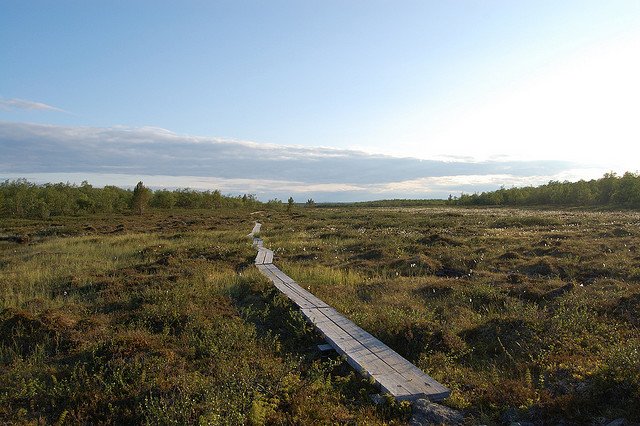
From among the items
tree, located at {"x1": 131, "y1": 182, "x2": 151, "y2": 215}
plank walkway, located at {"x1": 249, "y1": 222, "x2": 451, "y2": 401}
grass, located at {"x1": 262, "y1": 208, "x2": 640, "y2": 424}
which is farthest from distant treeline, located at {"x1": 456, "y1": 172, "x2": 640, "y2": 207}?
tree, located at {"x1": 131, "y1": 182, "x2": 151, "y2": 215}

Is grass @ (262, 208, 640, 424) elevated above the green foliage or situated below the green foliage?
above

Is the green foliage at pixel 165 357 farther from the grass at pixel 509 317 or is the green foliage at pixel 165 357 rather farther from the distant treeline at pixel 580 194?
the distant treeline at pixel 580 194

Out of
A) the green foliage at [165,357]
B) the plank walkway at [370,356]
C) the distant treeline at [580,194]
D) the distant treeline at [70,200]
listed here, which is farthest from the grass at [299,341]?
the distant treeline at [580,194]

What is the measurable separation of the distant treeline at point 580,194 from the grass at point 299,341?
5777cm

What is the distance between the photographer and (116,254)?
73.8ft

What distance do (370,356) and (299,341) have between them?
75.0 inches

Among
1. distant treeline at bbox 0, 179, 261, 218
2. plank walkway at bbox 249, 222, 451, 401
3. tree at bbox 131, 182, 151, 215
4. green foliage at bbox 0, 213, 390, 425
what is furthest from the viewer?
tree at bbox 131, 182, 151, 215

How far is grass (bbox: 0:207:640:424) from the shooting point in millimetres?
6094

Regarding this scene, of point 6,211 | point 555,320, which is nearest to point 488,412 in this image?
point 555,320

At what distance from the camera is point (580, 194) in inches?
3009

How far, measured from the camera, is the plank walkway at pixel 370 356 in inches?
259

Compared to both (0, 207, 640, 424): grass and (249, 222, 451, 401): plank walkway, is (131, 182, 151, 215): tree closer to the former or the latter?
(0, 207, 640, 424): grass

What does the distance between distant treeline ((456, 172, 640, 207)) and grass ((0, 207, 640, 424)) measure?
57.8m

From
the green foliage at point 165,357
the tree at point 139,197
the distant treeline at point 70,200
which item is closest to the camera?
the green foliage at point 165,357
